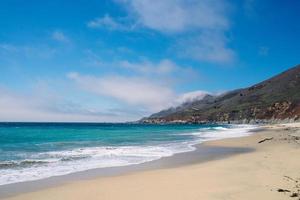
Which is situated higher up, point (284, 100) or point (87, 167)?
point (284, 100)

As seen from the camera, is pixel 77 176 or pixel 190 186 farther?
pixel 77 176

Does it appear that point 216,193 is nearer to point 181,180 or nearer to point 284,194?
point 284,194

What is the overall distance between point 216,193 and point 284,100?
166271 millimetres

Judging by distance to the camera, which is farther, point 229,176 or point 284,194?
point 229,176

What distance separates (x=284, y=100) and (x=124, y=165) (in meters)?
160

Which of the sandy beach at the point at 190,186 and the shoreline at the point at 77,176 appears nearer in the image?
the sandy beach at the point at 190,186

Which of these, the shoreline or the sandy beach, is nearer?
the sandy beach

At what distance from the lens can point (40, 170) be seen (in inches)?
675

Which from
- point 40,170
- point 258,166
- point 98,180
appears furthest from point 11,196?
point 258,166

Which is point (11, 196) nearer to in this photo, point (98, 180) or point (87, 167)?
point (98, 180)

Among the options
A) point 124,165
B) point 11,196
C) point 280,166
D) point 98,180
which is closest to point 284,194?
point 280,166

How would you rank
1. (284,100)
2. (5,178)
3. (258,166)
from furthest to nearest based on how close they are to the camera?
(284,100), (258,166), (5,178)

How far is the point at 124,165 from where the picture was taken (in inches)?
764

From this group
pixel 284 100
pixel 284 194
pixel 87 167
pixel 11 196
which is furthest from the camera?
pixel 284 100
